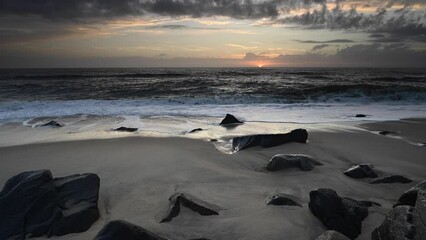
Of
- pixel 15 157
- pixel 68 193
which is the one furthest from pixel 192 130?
pixel 68 193

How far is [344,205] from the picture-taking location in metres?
3.54

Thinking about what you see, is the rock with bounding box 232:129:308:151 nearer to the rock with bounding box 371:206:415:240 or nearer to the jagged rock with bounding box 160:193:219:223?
the jagged rock with bounding box 160:193:219:223

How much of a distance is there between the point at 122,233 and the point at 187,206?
107 centimetres

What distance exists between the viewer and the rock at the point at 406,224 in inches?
100.0

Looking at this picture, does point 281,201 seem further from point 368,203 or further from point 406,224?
point 406,224

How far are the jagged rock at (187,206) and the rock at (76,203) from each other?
0.81 metres

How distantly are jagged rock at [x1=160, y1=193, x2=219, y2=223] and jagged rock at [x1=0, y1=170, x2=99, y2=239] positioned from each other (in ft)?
2.67

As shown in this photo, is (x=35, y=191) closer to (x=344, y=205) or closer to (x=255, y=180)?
(x=255, y=180)

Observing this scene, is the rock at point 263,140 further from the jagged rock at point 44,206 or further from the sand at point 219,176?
the jagged rock at point 44,206

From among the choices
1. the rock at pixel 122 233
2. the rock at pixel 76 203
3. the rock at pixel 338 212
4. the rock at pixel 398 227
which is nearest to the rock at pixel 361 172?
the rock at pixel 338 212

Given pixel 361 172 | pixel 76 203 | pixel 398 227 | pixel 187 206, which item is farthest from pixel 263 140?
pixel 398 227

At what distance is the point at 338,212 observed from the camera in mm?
3463

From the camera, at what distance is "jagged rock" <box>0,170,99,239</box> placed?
11.3 ft

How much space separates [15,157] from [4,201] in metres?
3.04
